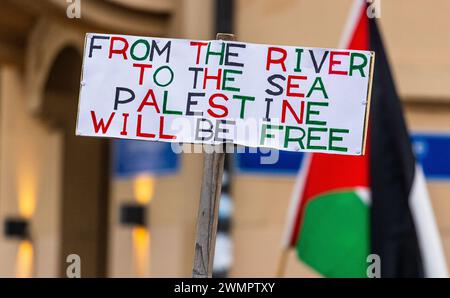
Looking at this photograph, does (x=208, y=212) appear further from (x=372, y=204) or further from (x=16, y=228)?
(x=16, y=228)

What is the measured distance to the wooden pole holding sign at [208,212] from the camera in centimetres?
445

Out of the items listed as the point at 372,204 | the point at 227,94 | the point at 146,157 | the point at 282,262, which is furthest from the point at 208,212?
the point at 146,157

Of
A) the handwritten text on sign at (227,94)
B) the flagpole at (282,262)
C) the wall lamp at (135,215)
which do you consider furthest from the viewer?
the wall lamp at (135,215)

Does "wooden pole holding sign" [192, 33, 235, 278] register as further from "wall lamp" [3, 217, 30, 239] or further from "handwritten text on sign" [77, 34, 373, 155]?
"wall lamp" [3, 217, 30, 239]

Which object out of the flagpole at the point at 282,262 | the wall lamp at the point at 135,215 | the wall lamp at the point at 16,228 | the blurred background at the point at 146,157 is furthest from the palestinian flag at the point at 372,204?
the wall lamp at the point at 16,228

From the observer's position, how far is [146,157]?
1028cm

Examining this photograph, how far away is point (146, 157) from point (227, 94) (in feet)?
19.4

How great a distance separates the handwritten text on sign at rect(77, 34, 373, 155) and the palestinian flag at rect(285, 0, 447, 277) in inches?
127

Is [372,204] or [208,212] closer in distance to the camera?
[208,212]

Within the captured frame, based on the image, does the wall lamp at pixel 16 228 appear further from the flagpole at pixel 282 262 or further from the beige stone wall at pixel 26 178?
the flagpole at pixel 282 262

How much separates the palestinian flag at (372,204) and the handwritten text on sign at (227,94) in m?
3.23

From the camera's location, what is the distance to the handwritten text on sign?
4395mm

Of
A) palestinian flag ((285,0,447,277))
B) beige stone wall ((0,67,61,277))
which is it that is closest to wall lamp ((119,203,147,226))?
beige stone wall ((0,67,61,277))

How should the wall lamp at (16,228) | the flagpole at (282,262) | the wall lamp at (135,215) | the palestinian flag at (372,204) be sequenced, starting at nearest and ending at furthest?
the palestinian flag at (372,204) → the flagpole at (282,262) → the wall lamp at (135,215) → the wall lamp at (16,228)
